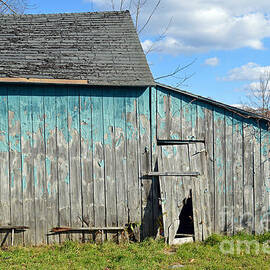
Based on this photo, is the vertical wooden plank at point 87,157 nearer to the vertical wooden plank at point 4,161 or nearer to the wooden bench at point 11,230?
the wooden bench at point 11,230

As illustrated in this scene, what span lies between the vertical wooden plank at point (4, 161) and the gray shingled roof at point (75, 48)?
0.61 metres

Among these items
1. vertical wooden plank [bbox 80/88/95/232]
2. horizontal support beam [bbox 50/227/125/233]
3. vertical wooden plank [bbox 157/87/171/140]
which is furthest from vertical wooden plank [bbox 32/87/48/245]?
vertical wooden plank [bbox 157/87/171/140]

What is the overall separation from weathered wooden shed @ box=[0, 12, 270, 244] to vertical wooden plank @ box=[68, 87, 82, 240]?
0.02 m

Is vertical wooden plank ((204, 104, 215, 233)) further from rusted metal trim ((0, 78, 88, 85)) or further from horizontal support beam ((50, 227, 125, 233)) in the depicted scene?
rusted metal trim ((0, 78, 88, 85))

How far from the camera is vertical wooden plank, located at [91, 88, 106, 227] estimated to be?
725 cm

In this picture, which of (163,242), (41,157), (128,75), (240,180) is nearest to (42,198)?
(41,157)

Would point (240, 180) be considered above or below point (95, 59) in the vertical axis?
below

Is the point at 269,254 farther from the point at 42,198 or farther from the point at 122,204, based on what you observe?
the point at 42,198

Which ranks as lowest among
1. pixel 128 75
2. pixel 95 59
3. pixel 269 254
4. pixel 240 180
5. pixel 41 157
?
pixel 269 254

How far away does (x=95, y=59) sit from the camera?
A: 25.2 feet

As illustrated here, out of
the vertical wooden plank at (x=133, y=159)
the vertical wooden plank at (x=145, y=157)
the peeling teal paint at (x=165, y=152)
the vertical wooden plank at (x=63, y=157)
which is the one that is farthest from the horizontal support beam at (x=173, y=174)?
the vertical wooden plank at (x=63, y=157)

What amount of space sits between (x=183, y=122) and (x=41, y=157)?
10.3 feet

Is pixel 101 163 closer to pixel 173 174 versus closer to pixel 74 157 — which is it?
pixel 74 157

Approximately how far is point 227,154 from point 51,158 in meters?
3.84
